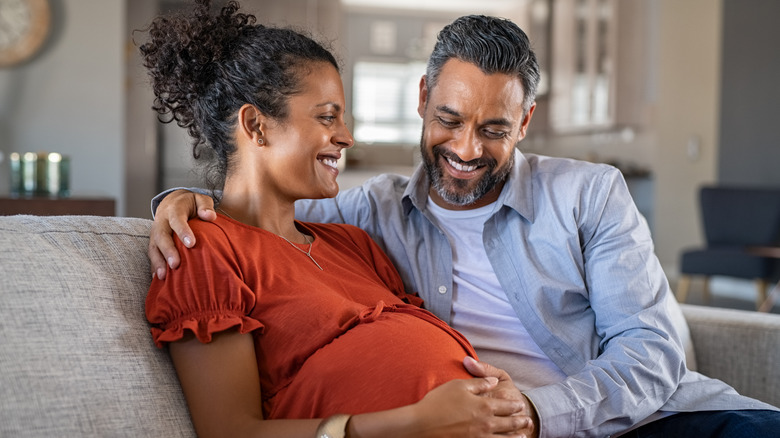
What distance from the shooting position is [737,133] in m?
6.36

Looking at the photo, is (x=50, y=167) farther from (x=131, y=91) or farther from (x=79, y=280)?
(x=131, y=91)

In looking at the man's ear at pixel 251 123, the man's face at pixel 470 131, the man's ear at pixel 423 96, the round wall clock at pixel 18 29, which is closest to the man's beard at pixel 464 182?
the man's face at pixel 470 131

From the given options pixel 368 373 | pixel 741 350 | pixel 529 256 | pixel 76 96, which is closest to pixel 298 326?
pixel 368 373

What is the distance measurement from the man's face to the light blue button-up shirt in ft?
0.19

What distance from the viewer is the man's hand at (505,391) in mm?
1240

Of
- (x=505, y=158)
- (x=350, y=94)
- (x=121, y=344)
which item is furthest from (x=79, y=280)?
(x=350, y=94)

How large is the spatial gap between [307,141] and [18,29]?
3773mm

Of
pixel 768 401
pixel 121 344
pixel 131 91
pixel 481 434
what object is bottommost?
pixel 768 401

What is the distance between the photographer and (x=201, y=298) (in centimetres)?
115

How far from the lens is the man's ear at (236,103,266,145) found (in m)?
1.41

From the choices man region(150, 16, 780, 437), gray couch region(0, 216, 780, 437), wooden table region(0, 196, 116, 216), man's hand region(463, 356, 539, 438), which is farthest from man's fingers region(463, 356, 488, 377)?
wooden table region(0, 196, 116, 216)

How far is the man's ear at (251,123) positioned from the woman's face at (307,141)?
13 millimetres

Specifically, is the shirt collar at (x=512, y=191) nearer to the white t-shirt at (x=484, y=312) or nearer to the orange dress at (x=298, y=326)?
the white t-shirt at (x=484, y=312)

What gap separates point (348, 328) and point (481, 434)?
261 millimetres
